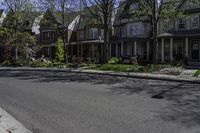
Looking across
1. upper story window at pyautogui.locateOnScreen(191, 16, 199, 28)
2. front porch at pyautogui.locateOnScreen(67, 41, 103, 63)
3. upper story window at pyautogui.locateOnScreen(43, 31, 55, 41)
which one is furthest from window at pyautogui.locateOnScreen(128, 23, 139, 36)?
upper story window at pyautogui.locateOnScreen(43, 31, 55, 41)

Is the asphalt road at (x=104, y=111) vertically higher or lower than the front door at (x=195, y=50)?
lower

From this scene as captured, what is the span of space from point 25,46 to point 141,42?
16044 millimetres

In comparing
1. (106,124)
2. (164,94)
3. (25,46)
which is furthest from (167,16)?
(25,46)

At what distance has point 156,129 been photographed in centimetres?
775

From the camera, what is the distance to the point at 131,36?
4419cm

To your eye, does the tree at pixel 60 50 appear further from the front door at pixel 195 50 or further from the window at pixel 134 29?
the front door at pixel 195 50

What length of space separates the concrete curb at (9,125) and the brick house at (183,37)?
92.9 feet

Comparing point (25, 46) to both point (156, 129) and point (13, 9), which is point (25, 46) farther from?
→ point (156, 129)

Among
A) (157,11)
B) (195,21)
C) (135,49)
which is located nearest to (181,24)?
(195,21)

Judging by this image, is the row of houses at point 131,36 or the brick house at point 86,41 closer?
the row of houses at point 131,36

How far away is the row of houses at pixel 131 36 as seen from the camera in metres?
37.1

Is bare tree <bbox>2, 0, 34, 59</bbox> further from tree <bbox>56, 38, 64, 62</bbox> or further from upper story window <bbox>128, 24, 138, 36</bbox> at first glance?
upper story window <bbox>128, 24, 138, 36</bbox>

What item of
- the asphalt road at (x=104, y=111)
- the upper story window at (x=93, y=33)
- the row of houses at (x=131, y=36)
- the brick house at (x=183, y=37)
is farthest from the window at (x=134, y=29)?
the asphalt road at (x=104, y=111)

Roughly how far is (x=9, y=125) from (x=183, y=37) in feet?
101
